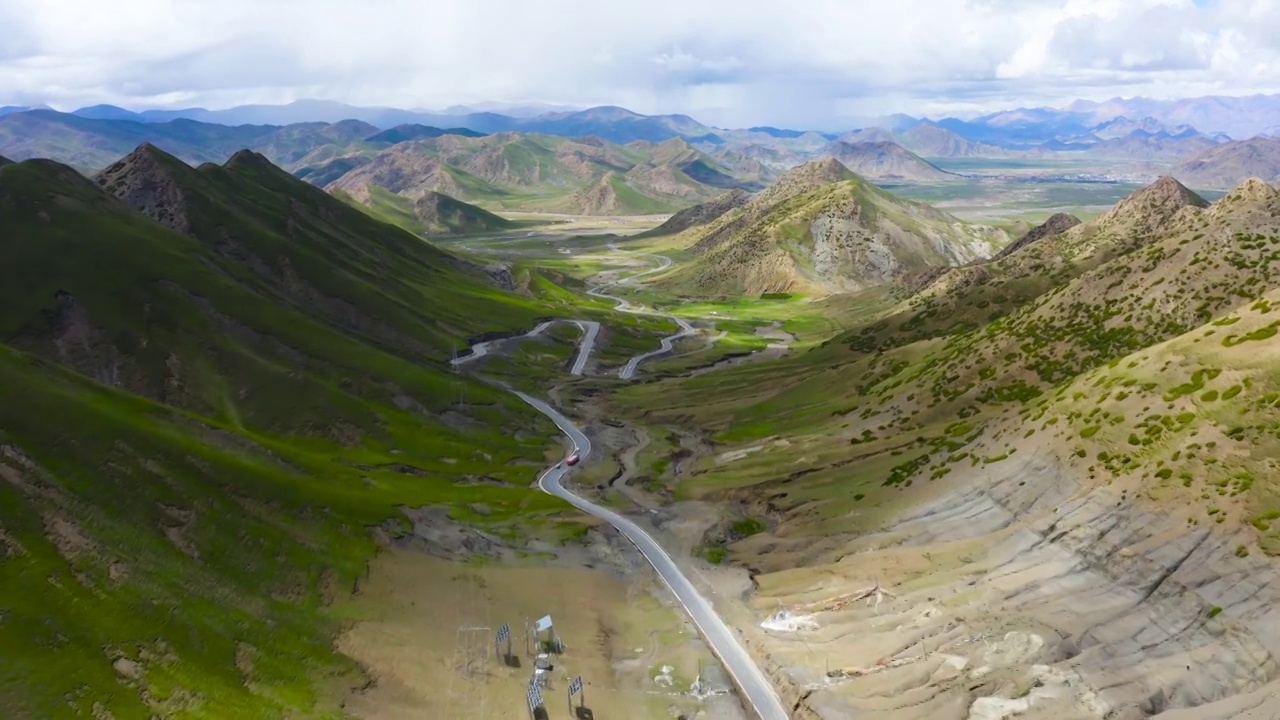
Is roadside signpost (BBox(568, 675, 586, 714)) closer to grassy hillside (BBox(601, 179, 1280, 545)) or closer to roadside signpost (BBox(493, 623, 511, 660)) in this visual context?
roadside signpost (BBox(493, 623, 511, 660))

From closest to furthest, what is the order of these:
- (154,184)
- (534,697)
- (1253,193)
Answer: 1. (534,697)
2. (1253,193)
3. (154,184)

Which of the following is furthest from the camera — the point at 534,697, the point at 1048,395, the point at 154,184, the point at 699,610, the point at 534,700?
the point at 154,184

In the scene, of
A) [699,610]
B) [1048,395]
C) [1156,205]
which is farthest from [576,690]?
[1156,205]

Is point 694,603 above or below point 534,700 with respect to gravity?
below

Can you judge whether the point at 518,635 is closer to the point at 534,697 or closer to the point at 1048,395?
the point at 534,697

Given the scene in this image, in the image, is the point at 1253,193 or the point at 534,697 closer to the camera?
the point at 534,697

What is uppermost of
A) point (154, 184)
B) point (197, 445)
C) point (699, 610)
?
point (154, 184)

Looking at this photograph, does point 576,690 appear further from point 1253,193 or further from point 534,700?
point 1253,193

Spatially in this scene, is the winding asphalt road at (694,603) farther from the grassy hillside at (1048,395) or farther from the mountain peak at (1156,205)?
the mountain peak at (1156,205)
